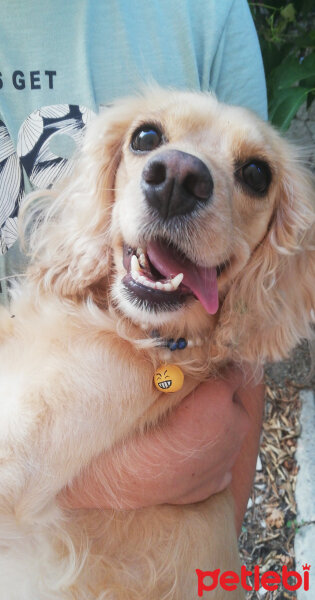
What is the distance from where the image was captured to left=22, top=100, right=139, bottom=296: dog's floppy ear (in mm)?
1428

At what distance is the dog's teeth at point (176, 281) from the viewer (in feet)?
3.91

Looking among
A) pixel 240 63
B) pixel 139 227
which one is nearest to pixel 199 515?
pixel 139 227

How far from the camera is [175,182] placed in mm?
A: 1077

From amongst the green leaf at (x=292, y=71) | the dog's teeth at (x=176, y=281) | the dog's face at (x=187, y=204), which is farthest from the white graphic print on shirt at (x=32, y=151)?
the green leaf at (x=292, y=71)

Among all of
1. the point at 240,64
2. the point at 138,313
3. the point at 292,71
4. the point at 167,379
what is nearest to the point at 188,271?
the point at 138,313

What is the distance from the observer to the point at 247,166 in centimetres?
133

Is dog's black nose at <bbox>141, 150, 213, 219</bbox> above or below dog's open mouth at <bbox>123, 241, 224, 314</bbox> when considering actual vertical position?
above

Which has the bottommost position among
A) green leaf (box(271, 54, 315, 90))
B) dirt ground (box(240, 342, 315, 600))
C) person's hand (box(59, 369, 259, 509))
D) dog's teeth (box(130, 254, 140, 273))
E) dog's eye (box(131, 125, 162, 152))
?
dirt ground (box(240, 342, 315, 600))

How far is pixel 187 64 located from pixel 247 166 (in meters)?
0.47

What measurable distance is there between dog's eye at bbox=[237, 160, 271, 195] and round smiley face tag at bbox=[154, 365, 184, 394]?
555 mm

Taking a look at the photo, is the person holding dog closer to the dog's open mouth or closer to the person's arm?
the person's arm

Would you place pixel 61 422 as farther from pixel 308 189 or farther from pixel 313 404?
pixel 313 404

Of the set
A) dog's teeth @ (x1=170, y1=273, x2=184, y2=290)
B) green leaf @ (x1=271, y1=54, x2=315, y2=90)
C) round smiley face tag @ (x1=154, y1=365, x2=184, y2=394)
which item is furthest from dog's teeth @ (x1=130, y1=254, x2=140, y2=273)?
green leaf @ (x1=271, y1=54, x2=315, y2=90)

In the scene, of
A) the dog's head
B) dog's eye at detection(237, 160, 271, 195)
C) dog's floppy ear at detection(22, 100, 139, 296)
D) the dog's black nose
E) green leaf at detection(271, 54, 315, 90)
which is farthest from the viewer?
green leaf at detection(271, 54, 315, 90)
